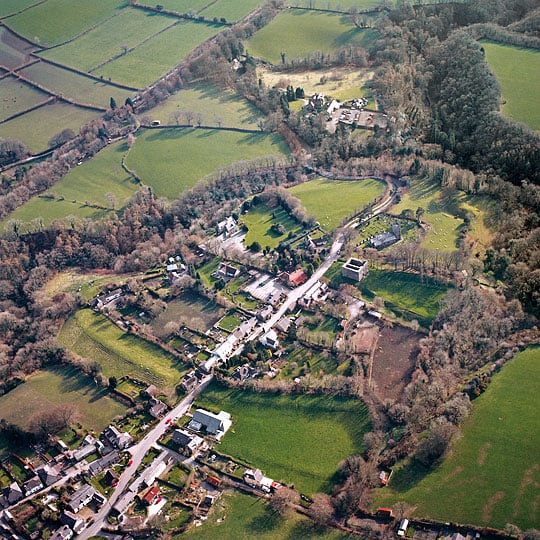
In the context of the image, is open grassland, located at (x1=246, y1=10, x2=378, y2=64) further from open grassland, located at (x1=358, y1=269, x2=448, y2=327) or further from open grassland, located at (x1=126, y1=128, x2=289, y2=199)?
open grassland, located at (x1=358, y1=269, x2=448, y2=327)

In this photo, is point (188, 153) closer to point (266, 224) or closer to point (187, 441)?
point (266, 224)

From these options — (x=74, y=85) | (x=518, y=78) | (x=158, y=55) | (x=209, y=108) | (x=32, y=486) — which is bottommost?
(x=32, y=486)

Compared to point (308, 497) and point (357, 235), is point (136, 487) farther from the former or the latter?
point (357, 235)

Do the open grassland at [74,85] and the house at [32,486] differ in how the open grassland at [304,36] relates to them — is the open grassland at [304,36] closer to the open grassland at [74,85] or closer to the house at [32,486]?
the open grassland at [74,85]

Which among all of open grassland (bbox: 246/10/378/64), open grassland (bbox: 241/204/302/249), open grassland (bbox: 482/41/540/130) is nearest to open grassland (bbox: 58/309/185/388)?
open grassland (bbox: 241/204/302/249)

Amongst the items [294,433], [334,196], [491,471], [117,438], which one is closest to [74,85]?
[334,196]

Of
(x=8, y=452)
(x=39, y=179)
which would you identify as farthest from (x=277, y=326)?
(x=39, y=179)
